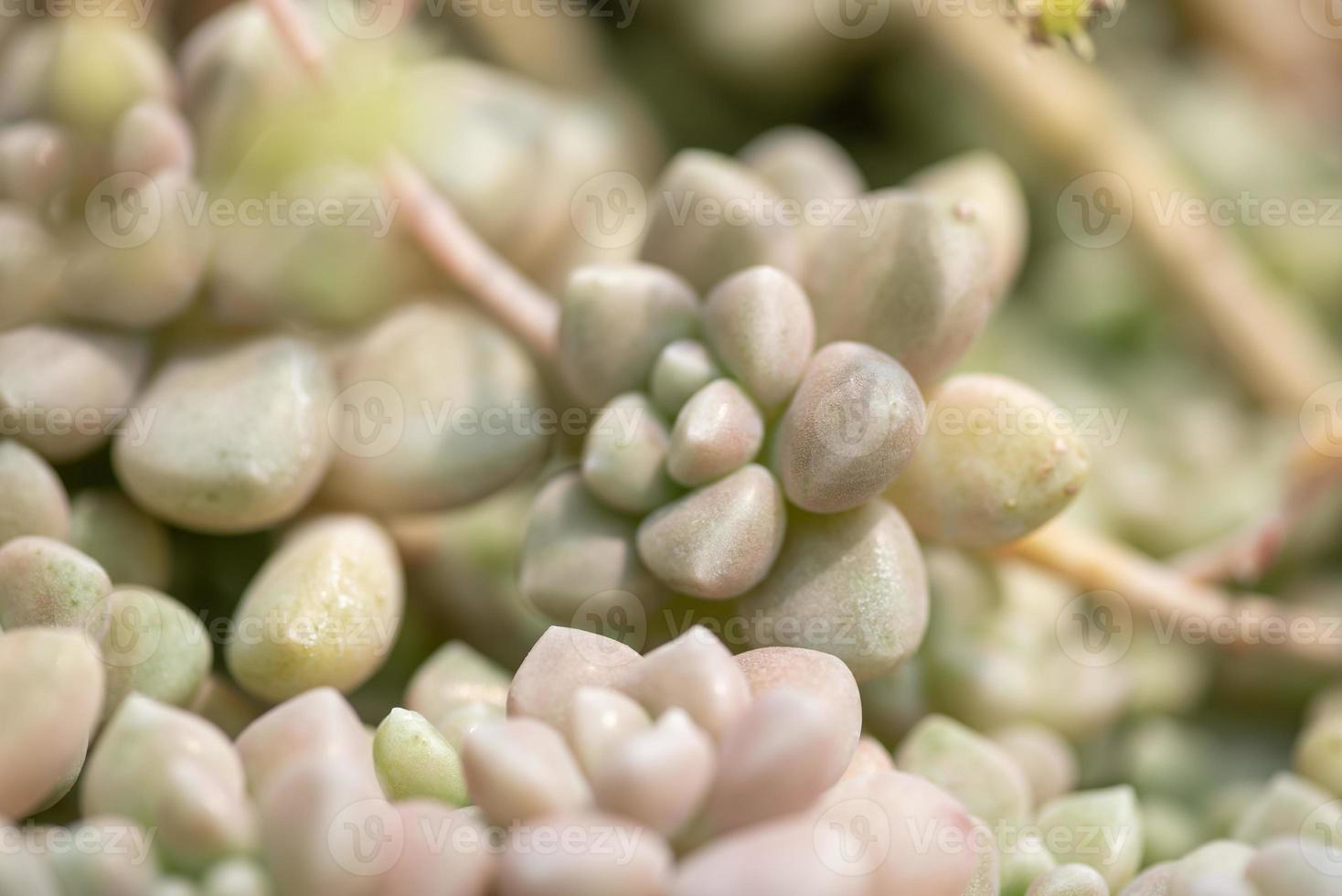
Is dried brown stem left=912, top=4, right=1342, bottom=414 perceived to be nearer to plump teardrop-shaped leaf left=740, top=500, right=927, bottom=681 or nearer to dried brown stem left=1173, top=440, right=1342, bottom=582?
dried brown stem left=1173, top=440, right=1342, bottom=582

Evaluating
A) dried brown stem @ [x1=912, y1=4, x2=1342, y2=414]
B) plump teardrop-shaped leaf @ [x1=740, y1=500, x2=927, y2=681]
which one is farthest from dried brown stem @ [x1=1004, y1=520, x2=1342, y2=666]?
dried brown stem @ [x1=912, y1=4, x2=1342, y2=414]

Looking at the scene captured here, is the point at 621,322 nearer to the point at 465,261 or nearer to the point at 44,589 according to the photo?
the point at 465,261

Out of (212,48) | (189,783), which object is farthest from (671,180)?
(189,783)

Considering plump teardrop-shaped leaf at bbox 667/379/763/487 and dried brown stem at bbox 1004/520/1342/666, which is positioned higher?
plump teardrop-shaped leaf at bbox 667/379/763/487

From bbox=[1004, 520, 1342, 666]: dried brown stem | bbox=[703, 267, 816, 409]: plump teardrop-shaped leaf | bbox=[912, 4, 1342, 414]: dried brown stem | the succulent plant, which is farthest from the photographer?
bbox=[912, 4, 1342, 414]: dried brown stem

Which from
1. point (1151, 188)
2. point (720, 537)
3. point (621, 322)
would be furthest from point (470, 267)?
point (1151, 188)

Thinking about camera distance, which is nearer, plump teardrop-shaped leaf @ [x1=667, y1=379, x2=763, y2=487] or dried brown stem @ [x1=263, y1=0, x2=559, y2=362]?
plump teardrop-shaped leaf @ [x1=667, y1=379, x2=763, y2=487]
